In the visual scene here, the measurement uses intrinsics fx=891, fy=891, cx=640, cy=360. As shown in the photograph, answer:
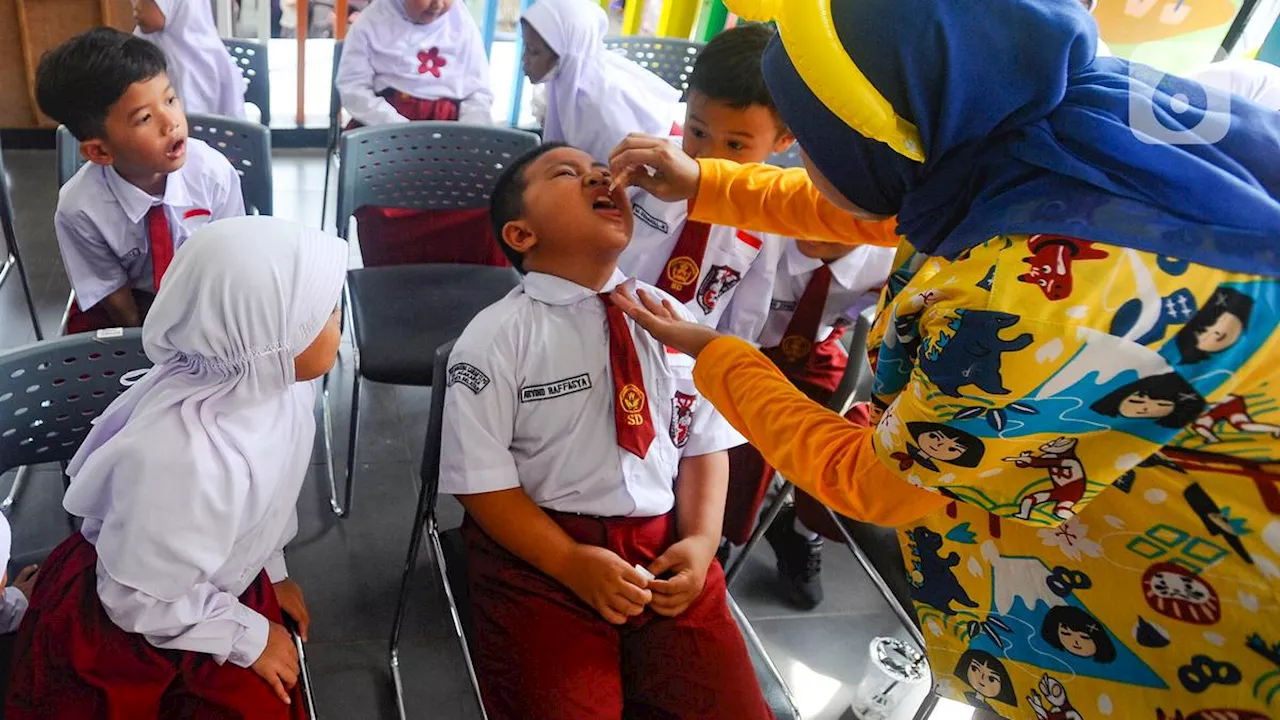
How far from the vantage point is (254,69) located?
3459mm

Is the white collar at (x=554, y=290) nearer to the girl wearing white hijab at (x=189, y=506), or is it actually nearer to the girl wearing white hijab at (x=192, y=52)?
the girl wearing white hijab at (x=189, y=506)

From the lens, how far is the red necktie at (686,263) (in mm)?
2072

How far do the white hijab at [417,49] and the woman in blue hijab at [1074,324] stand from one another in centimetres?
264

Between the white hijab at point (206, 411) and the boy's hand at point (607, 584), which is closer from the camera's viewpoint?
the white hijab at point (206, 411)

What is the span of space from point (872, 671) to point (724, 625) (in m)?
0.67

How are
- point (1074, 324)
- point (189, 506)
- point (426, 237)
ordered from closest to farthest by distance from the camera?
1. point (1074, 324)
2. point (189, 506)
3. point (426, 237)

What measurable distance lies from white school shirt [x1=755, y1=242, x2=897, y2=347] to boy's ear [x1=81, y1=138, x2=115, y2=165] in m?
1.56

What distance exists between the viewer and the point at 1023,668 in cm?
120

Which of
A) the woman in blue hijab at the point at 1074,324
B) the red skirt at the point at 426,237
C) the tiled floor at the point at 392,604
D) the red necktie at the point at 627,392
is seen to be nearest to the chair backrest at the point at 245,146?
the red skirt at the point at 426,237

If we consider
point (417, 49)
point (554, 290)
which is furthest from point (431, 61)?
point (554, 290)

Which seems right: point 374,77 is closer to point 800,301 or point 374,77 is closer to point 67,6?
point 67,6

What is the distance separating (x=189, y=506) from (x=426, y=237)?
164 centimetres

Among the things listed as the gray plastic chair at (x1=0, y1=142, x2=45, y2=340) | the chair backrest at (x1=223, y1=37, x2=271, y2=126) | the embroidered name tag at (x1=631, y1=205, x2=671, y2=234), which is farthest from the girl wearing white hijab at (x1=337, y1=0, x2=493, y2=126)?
the embroidered name tag at (x1=631, y1=205, x2=671, y2=234)

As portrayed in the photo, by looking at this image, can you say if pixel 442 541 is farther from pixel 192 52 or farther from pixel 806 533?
pixel 192 52
